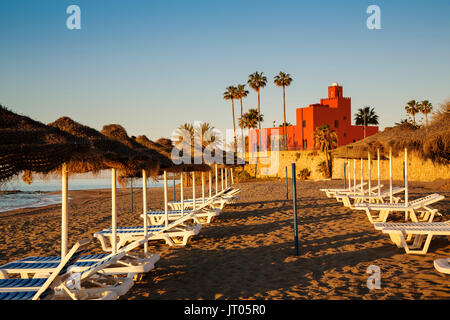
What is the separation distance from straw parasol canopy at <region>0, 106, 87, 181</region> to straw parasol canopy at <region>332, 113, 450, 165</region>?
8001 mm

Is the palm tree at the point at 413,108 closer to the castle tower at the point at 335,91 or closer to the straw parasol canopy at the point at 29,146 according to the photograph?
the castle tower at the point at 335,91

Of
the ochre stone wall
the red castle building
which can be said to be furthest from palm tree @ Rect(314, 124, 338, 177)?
the red castle building

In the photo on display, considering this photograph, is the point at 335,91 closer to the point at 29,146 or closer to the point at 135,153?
the point at 135,153

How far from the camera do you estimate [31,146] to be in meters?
3.21

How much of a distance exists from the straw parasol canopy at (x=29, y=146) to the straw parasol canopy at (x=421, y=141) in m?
8.00

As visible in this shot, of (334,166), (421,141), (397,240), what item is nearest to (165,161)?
(397,240)

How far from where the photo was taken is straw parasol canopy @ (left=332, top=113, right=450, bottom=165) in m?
8.24

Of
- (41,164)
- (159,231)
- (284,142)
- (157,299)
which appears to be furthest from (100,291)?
(284,142)

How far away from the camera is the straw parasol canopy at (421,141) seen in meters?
8.24

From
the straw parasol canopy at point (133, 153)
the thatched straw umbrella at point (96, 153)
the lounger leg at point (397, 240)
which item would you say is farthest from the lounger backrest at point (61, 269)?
the lounger leg at point (397, 240)

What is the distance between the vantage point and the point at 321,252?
6.77 meters

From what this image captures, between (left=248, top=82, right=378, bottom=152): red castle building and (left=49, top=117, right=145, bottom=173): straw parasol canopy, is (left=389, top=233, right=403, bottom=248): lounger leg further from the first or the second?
(left=248, top=82, right=378, bottom=152): red castle building

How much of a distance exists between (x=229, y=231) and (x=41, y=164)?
21.2 ft

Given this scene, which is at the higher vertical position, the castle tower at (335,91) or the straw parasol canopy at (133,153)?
the castle tower at (335,91)
